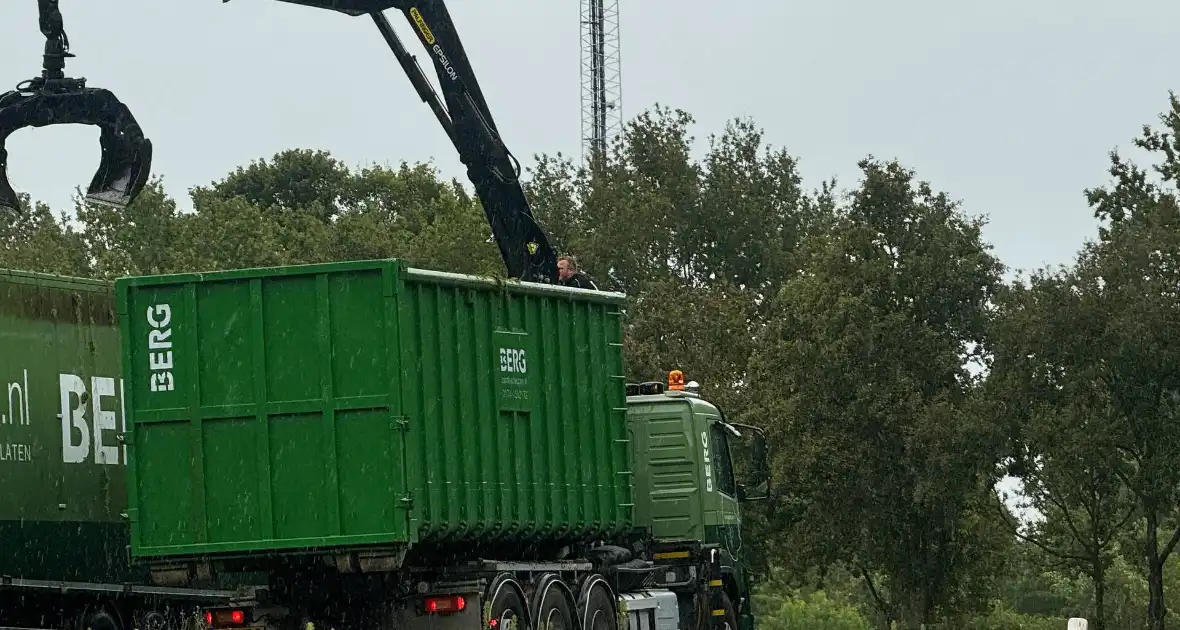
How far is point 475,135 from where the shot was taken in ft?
76.8

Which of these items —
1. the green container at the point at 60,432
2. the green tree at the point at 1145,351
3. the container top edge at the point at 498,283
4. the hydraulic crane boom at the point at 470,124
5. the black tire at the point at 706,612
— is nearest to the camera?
the container top edge at the point at 498,283

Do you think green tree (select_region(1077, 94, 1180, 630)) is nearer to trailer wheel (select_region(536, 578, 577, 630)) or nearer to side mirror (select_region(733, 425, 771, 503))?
side mirror (select_region(733, 425, 771, 503))

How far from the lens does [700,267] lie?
2004 inches

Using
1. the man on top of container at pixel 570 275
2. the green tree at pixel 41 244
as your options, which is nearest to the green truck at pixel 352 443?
the man on top of container at pixel 570 275

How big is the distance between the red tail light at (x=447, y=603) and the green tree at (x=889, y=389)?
18034 millimetres

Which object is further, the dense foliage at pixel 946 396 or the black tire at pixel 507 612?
the dense foliage at pixel 946 396

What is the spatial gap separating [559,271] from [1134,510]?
15.8 meters

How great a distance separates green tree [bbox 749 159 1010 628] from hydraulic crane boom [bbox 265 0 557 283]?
11.0 meters

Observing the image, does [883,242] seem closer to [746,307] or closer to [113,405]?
[746,307]

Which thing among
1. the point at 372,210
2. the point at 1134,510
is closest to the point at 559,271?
the point at 1134,510

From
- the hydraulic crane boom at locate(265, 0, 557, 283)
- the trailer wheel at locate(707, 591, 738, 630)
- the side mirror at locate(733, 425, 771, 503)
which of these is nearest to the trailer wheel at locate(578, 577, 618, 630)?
the side mirror at locate(733, 425, 771, 503)

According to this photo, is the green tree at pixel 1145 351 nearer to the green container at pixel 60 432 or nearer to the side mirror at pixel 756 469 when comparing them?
the side mirror at pixel 756 469

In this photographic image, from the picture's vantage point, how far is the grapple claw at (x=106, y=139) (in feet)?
59.1

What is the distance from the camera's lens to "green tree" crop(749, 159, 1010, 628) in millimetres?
33625
